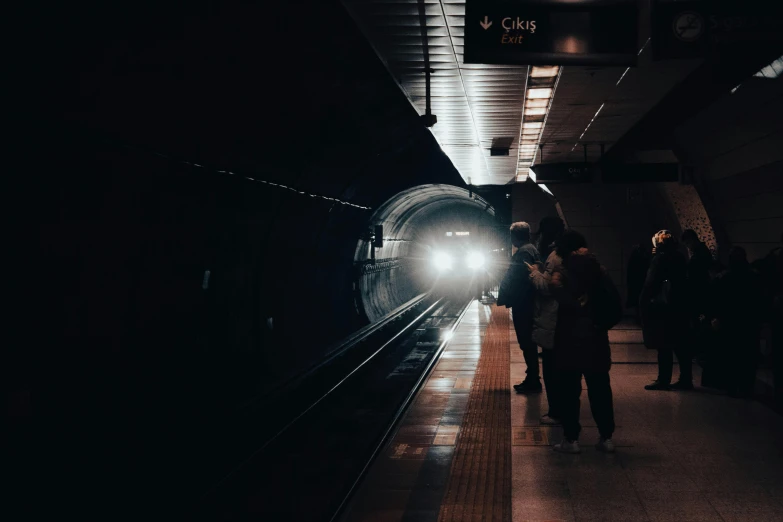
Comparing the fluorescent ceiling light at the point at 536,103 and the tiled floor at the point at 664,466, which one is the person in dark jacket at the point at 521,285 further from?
the fluorescent ceiling light at the point at 536,103

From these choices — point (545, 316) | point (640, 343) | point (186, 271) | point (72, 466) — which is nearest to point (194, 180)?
point (186, 271)

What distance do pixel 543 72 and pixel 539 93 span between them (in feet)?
4.38

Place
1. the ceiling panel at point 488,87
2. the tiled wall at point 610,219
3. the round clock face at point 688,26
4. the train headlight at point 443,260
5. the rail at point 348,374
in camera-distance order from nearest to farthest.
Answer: the round clock face at point 688,26 → the ceiling panel at point 488,87 → the rail at point 348,374 → the tiled wall at point 610,219 → the train headlight at point 443,260

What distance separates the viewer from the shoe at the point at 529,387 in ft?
30.8

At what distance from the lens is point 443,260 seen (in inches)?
1569

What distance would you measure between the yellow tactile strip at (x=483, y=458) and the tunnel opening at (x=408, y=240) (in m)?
10.9

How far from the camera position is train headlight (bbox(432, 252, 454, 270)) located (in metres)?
39.7

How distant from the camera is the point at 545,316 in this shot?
261 inches

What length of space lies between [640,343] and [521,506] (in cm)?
926

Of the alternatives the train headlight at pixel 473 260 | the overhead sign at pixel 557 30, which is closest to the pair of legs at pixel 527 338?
the overhead sign at pixel 557 30

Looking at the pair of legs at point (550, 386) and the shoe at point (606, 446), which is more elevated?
the pair of legs at point (550, 386)

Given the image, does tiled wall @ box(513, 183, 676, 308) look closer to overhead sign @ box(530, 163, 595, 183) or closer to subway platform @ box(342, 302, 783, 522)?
overhead sign @ box(530, 163, 595, 183)

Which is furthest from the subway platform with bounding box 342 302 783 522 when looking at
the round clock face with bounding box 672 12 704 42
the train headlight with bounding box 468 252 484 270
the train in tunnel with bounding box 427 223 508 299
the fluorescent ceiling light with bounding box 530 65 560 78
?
the train headlight with bounding box 468 252 484 270

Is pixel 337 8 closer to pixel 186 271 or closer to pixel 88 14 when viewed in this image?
pixel 88 14
